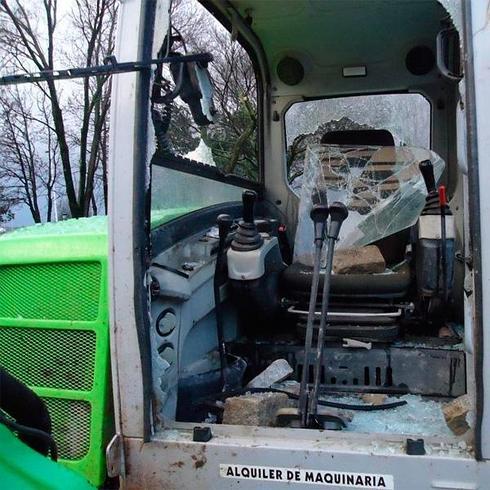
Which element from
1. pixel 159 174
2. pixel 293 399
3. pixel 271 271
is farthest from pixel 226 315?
pixel 159 174

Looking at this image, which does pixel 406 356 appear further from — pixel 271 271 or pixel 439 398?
pixel 271 271

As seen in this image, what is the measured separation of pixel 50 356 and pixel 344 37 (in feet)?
9.20

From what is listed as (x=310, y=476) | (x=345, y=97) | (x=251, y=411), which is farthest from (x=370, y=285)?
(x=345, y=97)

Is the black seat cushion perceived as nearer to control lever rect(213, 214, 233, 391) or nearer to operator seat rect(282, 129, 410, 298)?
operator seat rect(282, 129, 410, 298)

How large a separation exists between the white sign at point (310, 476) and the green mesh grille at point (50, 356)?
59 cm

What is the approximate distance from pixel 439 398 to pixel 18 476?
1.92 meters

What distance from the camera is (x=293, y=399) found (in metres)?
2.46

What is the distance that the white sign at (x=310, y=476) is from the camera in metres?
1.85

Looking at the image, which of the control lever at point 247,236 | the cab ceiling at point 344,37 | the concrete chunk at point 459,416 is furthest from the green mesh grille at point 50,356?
the cab ceiling at point 344,37

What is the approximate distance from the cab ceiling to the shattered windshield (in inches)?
23.8

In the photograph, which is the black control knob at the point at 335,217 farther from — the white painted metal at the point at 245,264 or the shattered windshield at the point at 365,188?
the shattered windshield at the point at 365,188

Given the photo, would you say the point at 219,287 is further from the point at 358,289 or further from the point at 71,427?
the point at 71,427

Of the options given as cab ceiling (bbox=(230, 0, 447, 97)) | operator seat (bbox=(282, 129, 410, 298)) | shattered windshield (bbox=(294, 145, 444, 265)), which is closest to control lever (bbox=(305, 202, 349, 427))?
operator seat (bbox=(282, 129, 410, 298))

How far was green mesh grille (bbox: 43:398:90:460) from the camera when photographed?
2100mm
